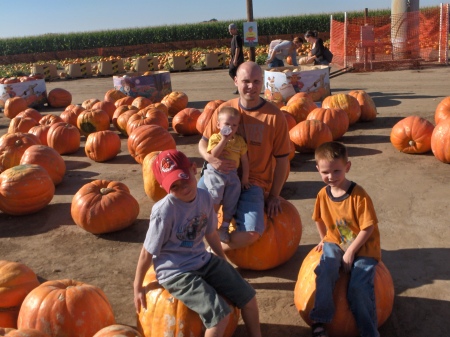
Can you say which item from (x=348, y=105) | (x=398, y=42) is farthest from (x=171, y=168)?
(x=398, y=42)

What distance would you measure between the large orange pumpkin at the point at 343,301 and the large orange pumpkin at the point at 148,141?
14.1 ft

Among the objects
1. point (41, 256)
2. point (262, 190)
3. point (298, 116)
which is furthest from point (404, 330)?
point (298, 116)

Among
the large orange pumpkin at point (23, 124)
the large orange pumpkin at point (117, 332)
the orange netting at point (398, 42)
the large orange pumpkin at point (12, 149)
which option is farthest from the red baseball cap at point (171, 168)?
the orange netting at point (398, 42)

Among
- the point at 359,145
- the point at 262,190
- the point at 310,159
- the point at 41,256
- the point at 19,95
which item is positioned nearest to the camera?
the point at 262,190

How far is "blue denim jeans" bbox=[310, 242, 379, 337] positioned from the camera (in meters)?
3.14

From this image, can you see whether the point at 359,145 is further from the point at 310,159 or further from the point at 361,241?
the point at 361,241

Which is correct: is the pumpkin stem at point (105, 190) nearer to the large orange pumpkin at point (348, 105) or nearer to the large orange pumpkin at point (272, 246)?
the large orange pumpkin at point (272, 246)

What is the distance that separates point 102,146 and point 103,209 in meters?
3.01

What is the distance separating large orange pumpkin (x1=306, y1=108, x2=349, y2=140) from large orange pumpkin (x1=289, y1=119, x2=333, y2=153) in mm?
523

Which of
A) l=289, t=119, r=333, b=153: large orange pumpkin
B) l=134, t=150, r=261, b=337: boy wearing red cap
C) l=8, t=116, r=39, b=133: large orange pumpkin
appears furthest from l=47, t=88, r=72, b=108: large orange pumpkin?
l=134, t=150, r=261, b=337: boy wearing red cap

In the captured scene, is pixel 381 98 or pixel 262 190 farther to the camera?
pixel 381 98

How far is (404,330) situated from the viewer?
10.8ft

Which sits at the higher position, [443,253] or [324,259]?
→ [324,259]

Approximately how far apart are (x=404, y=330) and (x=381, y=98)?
32.6ft
